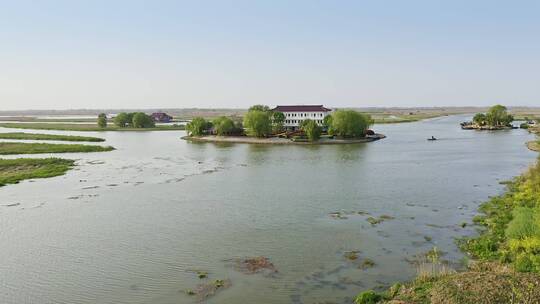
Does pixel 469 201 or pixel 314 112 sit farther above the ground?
pixel 314 112

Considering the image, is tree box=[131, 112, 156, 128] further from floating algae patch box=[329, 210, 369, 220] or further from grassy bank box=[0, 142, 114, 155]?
floating algae patch box=[329, 210, 369, 220]

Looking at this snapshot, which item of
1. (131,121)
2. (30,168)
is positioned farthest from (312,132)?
(131,121)

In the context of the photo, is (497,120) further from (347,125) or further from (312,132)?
(312,132)

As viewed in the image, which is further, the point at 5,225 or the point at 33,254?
the point at 5,225

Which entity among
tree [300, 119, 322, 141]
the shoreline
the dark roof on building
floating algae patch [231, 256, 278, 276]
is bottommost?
floating algae patch [231, 256, 278, 276]

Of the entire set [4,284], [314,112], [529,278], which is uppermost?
[314,112]

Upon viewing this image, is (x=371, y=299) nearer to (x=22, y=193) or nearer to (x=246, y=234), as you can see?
(x=246, y=234)

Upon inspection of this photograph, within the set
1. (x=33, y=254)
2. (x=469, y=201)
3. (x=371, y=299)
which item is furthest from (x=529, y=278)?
(x=33, y=254)

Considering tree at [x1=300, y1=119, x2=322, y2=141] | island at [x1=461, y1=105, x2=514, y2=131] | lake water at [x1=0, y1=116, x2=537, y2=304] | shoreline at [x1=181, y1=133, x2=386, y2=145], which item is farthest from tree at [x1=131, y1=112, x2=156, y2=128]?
island at [x1=461, y1=105, x2=514, y2=131]
